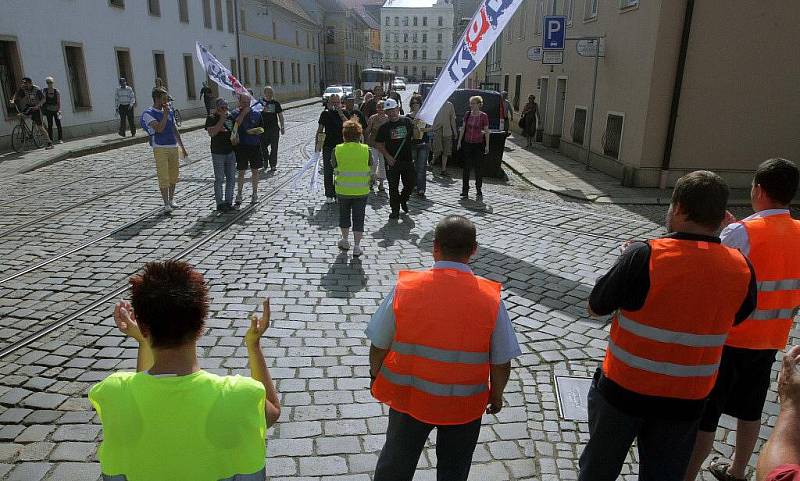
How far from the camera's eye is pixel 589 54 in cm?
1381

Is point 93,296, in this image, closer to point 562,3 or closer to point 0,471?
point 0,471

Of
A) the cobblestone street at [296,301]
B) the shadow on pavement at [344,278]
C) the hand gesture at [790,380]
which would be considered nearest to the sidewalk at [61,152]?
the cobblestone street at [296,301]

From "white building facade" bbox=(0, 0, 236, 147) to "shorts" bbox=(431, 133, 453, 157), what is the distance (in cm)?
1179

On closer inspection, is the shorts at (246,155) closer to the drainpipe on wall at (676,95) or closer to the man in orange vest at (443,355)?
the man in orange vest at (443,355)

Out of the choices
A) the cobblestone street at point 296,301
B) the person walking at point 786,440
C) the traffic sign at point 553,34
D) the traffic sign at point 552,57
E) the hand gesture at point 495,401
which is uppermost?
the traffic sign at point 553,34

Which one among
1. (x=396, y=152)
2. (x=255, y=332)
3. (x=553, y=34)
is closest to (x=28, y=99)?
(x=396, y=152)

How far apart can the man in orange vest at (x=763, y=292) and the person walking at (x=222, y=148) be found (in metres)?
7.49

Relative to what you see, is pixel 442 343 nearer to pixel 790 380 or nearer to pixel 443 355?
pixel 443 355

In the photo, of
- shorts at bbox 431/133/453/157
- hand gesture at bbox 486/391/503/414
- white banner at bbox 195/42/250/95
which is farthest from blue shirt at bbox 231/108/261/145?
hand gesture at bbox 486/391/503/414

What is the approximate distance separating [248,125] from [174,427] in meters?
8.15

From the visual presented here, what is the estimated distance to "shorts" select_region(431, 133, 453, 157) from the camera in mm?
12922

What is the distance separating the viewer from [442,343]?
2.38 meters

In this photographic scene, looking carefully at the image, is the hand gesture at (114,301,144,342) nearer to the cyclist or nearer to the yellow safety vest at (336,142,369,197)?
the yellow safety vest at (336,142,369,197)

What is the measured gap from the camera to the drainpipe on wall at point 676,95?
36.4 ft
